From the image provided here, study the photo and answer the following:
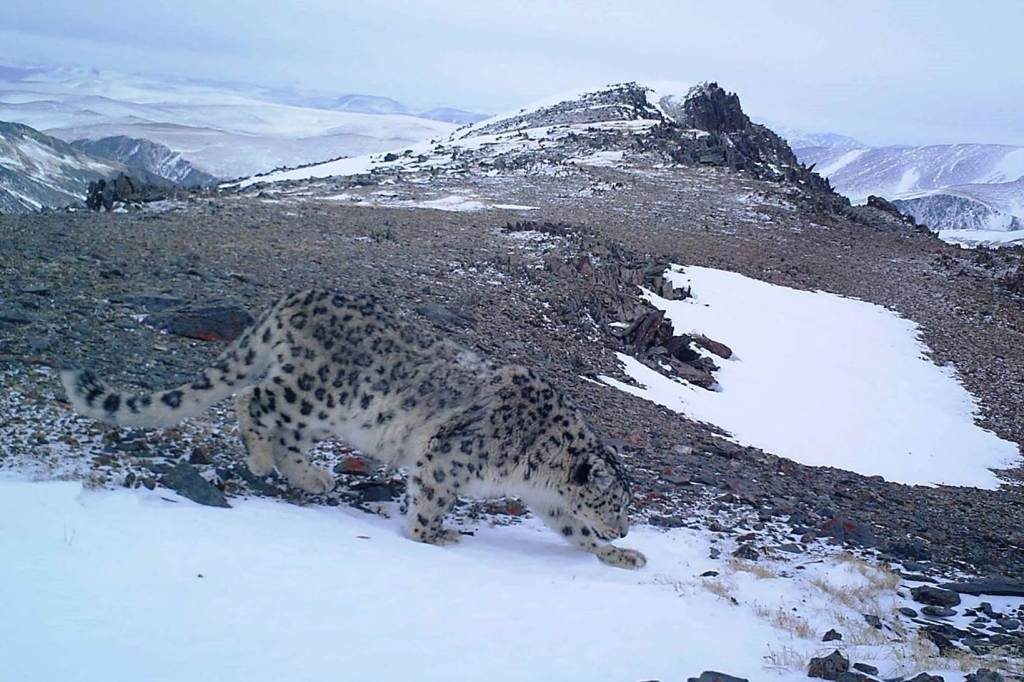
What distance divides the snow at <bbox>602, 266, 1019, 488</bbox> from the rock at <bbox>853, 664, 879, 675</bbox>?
852 centimetres

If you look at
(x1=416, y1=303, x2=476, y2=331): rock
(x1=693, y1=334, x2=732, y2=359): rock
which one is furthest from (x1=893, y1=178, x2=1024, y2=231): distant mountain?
(x1=416, y1=303, x2=476, y2=331): rock

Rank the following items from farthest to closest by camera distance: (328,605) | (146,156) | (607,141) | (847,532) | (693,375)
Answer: (146,156), (607,141), (693,375), (847,532), (328,605)

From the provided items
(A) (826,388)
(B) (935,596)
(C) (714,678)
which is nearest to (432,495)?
(C) (714,678)

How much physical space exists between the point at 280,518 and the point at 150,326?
493cm

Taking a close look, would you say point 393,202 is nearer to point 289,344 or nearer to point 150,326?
point 150,326

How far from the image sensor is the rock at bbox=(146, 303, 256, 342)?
404 inches

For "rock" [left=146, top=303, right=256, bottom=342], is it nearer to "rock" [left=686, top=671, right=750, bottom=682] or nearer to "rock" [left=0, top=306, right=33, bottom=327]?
"rock" [left=0, top=306, right=33, bottom=327]

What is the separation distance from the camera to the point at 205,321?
10.5 m

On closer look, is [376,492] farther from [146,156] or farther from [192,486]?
[146,156]

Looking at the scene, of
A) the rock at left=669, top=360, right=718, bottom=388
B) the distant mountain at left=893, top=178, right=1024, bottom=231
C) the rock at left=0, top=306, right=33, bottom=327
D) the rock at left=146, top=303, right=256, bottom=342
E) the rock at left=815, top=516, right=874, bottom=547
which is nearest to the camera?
the rock at left=815, top=516, right=874, bottom=547

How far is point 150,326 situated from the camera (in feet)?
33.3

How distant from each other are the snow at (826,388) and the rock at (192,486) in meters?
8.34

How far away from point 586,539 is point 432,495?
1474 mm

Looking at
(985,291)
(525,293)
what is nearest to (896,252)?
(985,291)
